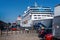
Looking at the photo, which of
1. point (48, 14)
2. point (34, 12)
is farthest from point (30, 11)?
point (48, 14)

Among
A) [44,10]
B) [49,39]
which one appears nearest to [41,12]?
[44,10]

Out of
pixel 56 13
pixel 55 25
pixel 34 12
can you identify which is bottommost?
pixel 55 25

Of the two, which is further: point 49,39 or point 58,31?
point 49,39

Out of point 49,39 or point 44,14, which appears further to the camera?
point 44,14

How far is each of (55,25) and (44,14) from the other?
Answer: 4379 inches

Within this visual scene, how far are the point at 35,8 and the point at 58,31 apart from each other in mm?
113550

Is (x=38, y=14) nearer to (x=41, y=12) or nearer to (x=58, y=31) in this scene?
(x=41, y=12)

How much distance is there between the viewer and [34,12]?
417 feet

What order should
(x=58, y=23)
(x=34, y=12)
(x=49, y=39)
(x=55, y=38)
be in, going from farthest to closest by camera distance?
1. (x=34, y=12)
2. (x=49, y=39)
3. (x=55, y=38)
4. (x=58, y=23)

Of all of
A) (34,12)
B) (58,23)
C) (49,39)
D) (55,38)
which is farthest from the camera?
(34,12)

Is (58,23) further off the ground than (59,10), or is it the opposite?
(59,10)

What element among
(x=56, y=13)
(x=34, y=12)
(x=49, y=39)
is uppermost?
(x=34, y=12)

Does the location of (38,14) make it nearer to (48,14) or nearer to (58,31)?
(48,14)

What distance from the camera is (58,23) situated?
16156mm
